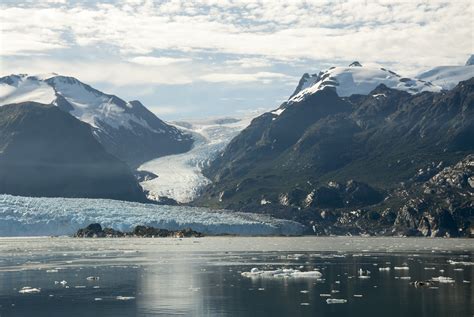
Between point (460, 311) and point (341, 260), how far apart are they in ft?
196

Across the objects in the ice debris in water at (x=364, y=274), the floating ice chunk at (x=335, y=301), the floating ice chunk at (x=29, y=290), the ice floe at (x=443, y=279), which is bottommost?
the floating ice chunk at (x=335, y=301)

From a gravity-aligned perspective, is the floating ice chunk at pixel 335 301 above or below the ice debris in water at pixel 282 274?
below

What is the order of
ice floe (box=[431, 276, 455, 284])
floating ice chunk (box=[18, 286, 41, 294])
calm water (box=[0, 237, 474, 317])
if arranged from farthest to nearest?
ice floe (box=[431, 276, 455, 284])
floating ice chunk (box=[18, 286, 41, 294])
calm water (box=[0, 237, 474, 317])

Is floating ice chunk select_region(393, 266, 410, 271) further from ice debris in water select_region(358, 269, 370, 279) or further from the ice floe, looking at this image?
the ice floe

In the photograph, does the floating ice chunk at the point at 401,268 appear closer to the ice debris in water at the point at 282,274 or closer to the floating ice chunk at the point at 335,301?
the ice debris in water at the point at 282,274

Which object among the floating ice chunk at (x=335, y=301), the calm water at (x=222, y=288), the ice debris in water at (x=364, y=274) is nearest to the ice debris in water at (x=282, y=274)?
the calm water at (x=222, y=288)

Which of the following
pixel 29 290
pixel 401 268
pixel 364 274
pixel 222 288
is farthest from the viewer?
pixel 401 268

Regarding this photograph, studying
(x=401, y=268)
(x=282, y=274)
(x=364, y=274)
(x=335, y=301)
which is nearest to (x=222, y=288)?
(x=282, y=274)

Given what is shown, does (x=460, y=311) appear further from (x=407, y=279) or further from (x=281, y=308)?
(x=407, y=279)

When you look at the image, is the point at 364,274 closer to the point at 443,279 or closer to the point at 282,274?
the point at 282,274

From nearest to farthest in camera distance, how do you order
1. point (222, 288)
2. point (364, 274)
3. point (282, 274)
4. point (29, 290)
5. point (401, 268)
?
point (29, 290) → point (222, 288) → point (282, 274) → point (364, 274) → point (401, 268)

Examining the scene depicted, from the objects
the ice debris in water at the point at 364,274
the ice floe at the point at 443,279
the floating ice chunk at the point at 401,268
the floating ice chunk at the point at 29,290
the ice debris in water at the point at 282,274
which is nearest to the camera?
the floating ice chunk at the point at 29,290

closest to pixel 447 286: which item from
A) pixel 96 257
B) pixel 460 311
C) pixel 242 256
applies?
pixel 460 311

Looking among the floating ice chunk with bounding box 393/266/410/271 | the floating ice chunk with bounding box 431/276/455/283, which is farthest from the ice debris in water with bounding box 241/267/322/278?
the floating ice chunk with bounding box 431/276/455/283
